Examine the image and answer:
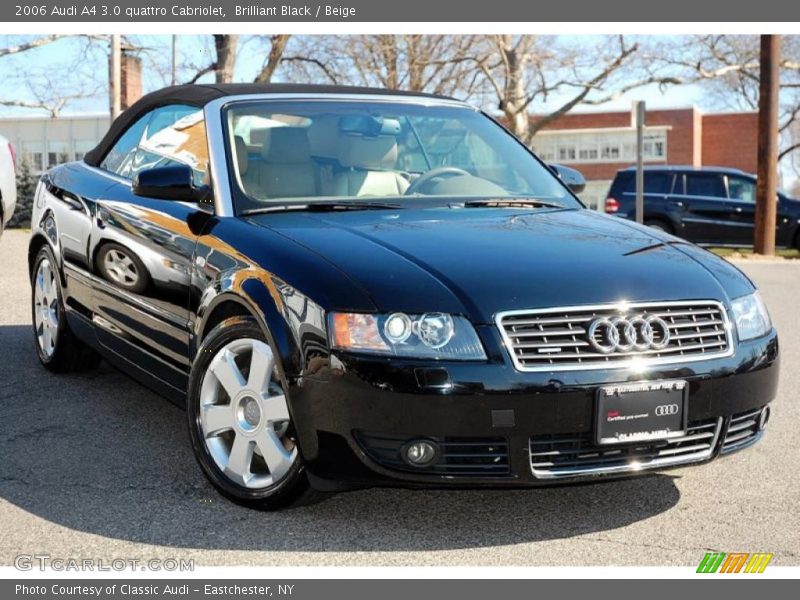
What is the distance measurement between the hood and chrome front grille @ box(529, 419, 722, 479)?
0.45 meters

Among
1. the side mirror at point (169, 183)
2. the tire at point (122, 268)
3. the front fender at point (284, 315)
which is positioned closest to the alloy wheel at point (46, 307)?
the tire at point (122, 268)

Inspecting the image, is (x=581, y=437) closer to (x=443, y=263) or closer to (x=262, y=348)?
(x=443, y=263)

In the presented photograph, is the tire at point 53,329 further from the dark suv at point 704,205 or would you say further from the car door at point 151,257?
the dark suv at point 704,205

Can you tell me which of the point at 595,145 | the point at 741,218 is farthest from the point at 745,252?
the point at 595,145

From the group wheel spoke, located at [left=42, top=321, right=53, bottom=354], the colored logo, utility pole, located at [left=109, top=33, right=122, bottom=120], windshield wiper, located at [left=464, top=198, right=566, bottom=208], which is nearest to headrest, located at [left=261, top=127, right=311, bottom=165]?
windshield wiper, located at [left=464, top=198, right=566, bottom=208]

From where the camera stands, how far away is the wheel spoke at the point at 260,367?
4117 millimetres

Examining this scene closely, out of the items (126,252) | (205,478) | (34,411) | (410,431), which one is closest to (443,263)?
(410,431)

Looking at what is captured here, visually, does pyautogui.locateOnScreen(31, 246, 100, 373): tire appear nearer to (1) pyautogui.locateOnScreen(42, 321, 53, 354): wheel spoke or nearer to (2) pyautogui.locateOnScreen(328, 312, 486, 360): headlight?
(1) pyautogui.locateOnScreen(42, 321, 53, 354): wheel spoke

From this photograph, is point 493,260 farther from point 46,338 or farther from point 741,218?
point 741,218

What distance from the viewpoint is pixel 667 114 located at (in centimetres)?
6319

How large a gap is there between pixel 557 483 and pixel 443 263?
0.85 m

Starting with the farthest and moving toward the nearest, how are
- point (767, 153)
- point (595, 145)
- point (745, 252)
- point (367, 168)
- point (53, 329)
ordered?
point (595, 145) < point (745, 252) < point (767, 153) < point (53, 329) < point (367, 168)

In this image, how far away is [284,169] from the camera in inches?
198

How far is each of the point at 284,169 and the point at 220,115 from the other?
16.6 inches
